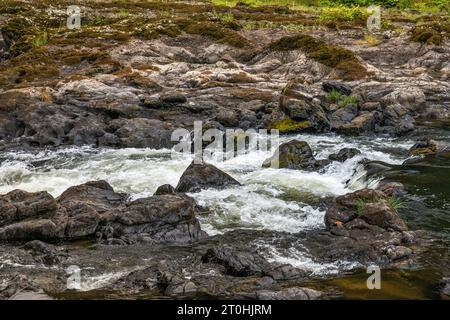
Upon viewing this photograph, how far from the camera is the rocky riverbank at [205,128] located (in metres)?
11.6

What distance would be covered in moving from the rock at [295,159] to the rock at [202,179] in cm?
290

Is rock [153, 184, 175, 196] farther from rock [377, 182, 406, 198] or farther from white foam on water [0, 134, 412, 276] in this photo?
rock [377, 182, 406, 198]

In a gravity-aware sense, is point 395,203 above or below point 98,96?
below

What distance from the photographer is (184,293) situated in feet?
32.7

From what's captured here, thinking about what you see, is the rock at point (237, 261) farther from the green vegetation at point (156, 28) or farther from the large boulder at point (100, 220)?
the green vegetation at point (156, 28)

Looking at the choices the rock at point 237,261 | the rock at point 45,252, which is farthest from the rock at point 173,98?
the rock at point 237,261

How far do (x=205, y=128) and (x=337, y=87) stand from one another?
30.6 ft

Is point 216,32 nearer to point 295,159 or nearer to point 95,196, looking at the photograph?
point 295,159

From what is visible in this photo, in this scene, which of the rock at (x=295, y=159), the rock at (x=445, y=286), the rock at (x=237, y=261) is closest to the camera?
the rock at (x=445, y=286)

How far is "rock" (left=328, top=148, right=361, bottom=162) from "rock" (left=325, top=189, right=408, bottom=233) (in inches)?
251

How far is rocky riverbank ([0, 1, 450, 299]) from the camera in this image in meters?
11.6

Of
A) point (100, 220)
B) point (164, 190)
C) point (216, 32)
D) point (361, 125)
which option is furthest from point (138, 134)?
point (216, 32)

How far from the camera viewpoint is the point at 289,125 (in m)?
26.3
